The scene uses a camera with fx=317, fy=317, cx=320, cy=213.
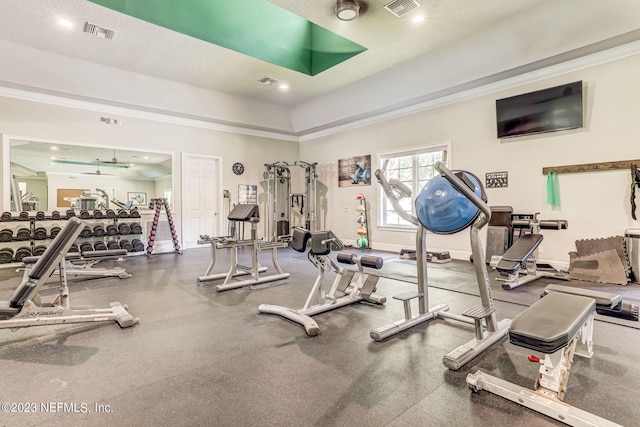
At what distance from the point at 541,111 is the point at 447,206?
4118mm

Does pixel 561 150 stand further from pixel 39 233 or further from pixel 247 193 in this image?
pixel 39 233

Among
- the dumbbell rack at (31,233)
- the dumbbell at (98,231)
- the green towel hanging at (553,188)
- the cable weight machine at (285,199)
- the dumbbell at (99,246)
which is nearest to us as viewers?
the green towel hanging at (553,188)

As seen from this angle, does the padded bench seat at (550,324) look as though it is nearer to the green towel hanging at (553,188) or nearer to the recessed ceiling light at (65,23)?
the green towel hanging at (553,188)

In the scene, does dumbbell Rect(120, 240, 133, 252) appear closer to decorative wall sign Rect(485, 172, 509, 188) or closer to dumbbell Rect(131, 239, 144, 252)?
dumbbell Rect(131, 239, 144, 252)

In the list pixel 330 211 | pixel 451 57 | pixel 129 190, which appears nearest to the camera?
pixel 451 57

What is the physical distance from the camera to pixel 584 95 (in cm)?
473

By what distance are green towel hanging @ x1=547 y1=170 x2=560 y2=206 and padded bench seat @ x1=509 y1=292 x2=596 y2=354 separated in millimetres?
3714

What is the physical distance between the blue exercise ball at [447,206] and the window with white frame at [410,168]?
169 inches

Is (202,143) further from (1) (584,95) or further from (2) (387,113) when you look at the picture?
(1) (584,95)

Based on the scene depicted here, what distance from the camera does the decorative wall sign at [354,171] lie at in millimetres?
7883

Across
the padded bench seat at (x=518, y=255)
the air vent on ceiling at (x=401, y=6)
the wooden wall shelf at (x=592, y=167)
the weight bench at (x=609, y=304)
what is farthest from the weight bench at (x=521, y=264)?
the air vent on ceiling at (x=401, y=6)

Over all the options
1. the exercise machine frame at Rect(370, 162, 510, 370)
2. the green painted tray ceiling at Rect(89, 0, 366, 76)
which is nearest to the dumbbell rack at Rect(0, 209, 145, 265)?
the green painted tray ceiling at Rect(89, 0, 366, 76)

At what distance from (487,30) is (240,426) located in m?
5.80

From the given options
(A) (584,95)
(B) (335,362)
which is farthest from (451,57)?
(B) (335,362)
